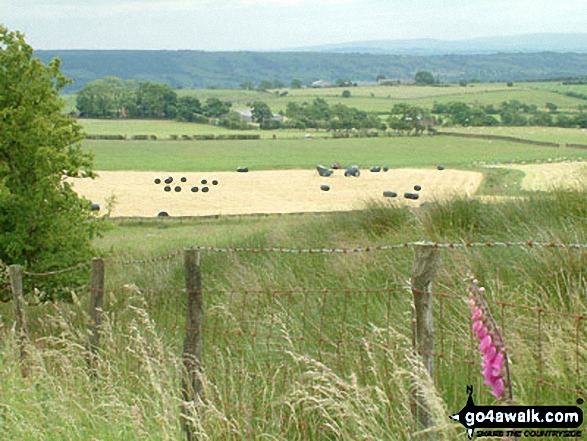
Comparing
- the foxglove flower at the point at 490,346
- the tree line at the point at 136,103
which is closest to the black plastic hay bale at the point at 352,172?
Answer: the foxglove flower at the point at 490,346

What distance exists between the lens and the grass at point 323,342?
5434 millimetres

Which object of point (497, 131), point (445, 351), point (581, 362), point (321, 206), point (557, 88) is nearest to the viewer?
point (581, 362)

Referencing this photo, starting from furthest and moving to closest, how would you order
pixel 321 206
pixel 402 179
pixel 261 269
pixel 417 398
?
pixel 402 179 < pixel 321 206 < pixel 261 269 < pixel 417 398

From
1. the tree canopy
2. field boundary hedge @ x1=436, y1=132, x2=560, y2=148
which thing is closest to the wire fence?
the tree canopy

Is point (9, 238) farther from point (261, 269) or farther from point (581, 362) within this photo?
point (581, 362)

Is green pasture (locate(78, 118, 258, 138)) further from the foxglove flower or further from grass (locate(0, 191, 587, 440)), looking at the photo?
the foxglove flower

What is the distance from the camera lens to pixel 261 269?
500 inches

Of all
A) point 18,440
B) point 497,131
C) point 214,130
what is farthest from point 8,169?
point 214,130

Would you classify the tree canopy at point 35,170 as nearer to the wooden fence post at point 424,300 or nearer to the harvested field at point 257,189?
the wooden fence post at point 424,300

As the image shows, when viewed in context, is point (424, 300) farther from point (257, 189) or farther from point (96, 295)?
point (257, 189)

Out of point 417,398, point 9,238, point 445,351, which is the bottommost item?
point 9,238

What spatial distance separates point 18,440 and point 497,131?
374 ft

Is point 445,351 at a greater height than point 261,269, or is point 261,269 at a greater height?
point 445,351

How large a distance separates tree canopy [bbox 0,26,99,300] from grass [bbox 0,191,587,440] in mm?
1161
